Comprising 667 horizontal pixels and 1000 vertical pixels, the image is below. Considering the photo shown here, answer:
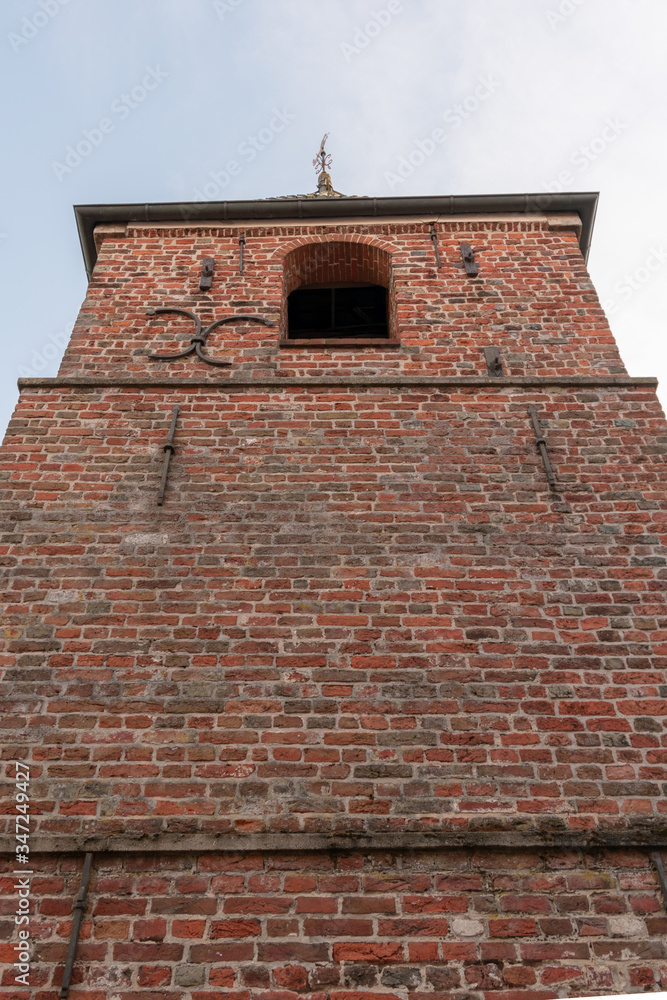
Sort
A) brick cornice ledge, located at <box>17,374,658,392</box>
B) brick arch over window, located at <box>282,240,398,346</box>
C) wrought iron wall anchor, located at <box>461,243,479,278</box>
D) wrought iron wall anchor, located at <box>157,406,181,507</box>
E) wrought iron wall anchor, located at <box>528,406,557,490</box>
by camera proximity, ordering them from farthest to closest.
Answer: brick arch over window, located at <box>282,240,398,346</box> → wrought iron wall anchor, located at <box>461,243,479,278</box> → brick cornice ledge, located at <box>17,374,658,392</box> → wrought iron wall anchor, located at <box>528,406,557,490</box> → wrought iron wall anchor, located at <box>157,406,181,507</box>

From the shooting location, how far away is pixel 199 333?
6289 mm

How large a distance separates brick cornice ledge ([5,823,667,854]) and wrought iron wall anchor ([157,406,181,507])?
2.09 meters

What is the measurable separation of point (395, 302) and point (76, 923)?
198 inches

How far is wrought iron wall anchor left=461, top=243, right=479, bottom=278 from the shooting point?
6887 mm

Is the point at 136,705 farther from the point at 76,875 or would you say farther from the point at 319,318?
the point at 319,318

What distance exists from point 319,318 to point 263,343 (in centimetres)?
187

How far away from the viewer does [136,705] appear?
13.6 ft

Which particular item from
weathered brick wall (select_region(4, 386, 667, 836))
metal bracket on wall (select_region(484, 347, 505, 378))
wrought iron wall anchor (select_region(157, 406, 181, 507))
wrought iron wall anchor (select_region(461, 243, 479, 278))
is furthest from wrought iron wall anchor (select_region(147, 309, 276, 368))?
wrought iron wall anchor (select_region(461, 243, 479, 278))

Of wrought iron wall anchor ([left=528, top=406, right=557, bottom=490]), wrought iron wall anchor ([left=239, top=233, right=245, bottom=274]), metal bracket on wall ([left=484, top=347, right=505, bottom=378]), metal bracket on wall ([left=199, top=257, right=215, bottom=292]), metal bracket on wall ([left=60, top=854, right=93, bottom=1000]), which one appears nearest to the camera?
metal bracket on wall ([left=60, top=854, right=93, bottom=1000])

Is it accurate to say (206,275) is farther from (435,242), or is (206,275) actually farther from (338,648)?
(338,648)

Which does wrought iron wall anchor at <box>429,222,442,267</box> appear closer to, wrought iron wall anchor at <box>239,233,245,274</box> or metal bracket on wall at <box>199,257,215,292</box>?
wrought iron wall anchor at <box>239,233,245,274</box>

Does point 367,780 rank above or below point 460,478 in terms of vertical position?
below

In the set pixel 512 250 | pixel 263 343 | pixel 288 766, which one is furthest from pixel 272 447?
pixel 512 250

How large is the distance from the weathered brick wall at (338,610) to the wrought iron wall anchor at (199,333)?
0.44 metres
